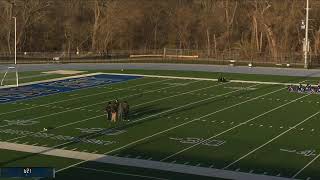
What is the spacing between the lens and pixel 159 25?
91875mm

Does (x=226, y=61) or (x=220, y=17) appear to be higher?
(x=220, y=17)

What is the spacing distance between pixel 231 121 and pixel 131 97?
9.23 m

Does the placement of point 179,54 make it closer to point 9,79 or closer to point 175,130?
point 9,79

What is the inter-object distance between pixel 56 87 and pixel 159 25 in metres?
53.3

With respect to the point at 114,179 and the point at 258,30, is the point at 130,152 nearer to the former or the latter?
the point at 114,179

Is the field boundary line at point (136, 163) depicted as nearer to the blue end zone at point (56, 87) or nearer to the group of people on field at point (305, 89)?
the blue end zone at point (56, 87)

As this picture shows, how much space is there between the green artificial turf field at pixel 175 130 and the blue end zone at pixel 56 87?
1.50 meters

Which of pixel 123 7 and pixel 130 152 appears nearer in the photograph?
pixel 130 152

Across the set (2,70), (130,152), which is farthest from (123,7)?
(130,152)

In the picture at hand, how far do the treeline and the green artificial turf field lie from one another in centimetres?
3775

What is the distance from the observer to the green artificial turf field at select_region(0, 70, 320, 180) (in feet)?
62.9

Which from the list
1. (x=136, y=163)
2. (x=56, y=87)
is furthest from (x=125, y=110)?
(x=56, y=87)

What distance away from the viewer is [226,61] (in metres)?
65.3

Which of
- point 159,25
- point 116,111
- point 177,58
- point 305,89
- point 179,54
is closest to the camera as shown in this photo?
point 116,111
